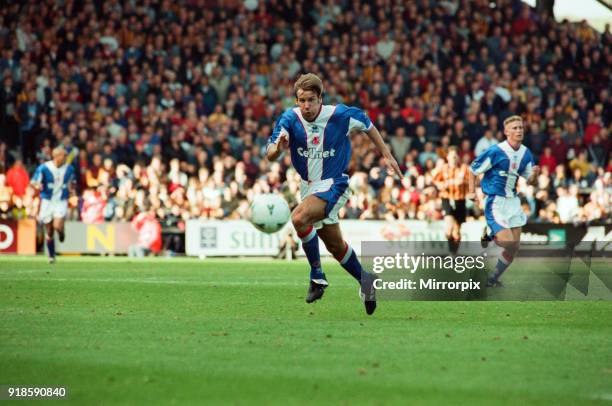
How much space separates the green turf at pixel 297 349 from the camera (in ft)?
22.0

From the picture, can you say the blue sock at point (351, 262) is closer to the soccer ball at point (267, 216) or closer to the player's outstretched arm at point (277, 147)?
the player's outstretched arm at point (277, 147)

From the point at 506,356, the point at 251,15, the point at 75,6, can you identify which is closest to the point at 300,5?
the point at 251,15

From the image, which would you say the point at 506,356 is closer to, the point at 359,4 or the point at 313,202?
the point at 313,202

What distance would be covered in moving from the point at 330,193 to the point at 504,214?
477 centimetres

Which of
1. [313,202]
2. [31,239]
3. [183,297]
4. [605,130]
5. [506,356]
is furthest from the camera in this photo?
[605,130]

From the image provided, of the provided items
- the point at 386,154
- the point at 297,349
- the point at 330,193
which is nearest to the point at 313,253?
the point at 330,193

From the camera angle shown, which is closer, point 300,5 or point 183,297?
point 183,297

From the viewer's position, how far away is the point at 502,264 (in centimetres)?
1522

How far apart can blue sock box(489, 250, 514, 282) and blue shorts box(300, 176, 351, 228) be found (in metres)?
3.89

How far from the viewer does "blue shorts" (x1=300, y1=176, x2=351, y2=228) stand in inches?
466

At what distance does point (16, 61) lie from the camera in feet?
99.0

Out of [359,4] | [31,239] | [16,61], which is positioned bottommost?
[31,239]

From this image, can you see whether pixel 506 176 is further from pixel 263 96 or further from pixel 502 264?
pixel 263 96

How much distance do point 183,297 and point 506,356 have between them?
6.41 metres
